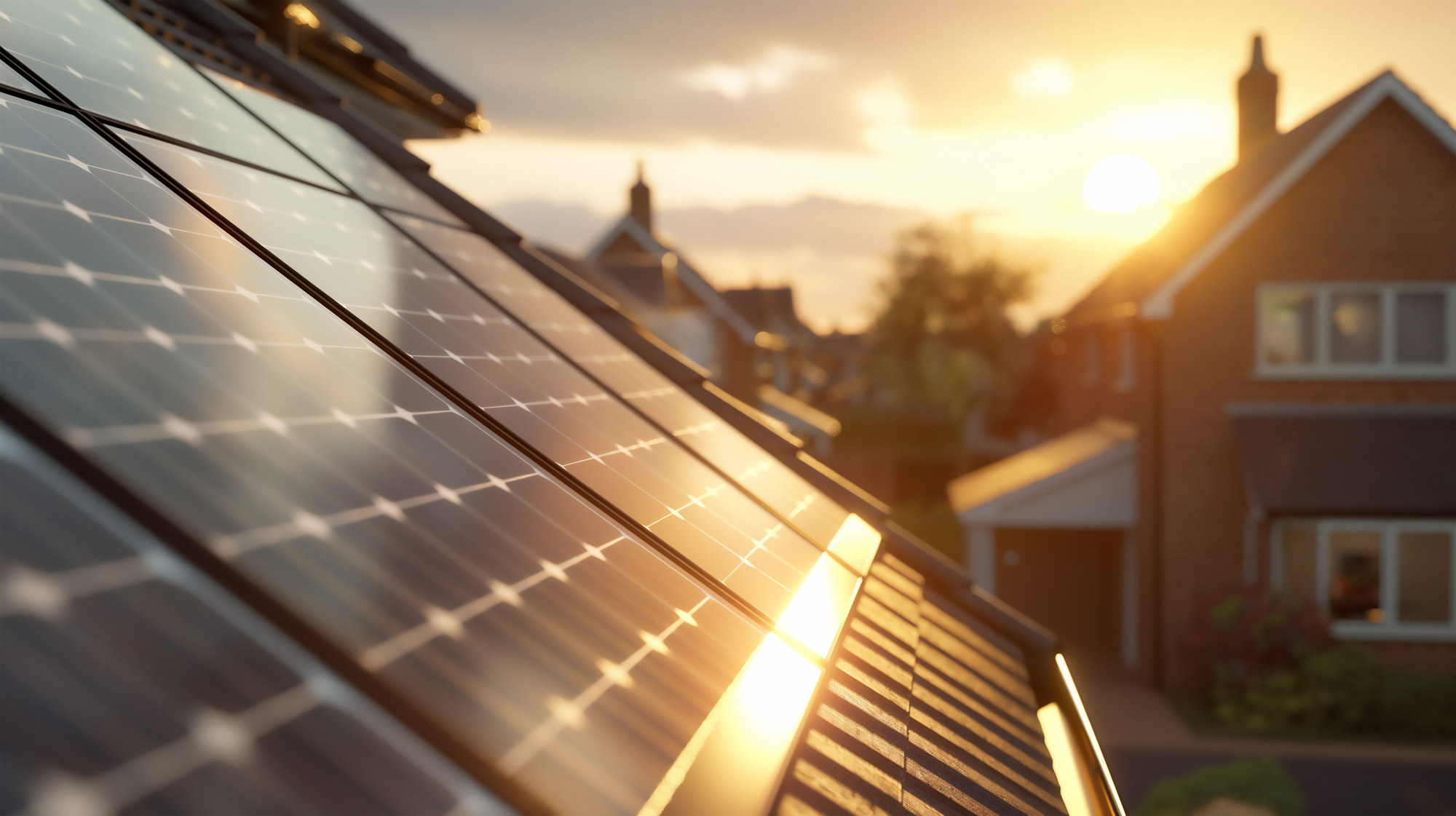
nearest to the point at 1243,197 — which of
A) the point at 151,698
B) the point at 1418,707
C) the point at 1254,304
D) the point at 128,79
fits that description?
the point at 1254,304

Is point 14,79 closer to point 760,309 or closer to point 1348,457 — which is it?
point 1348,457

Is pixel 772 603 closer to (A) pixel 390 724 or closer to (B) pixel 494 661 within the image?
(B) pixel 494 661

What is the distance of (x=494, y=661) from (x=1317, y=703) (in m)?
20.9

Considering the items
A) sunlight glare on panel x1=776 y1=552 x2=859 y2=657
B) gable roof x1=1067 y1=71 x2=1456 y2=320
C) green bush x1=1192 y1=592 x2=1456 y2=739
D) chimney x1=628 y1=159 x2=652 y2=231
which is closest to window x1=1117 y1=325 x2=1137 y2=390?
gable roof x1=1067 y1=71 x2=1456 y2=320

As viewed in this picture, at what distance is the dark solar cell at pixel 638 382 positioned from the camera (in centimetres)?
638

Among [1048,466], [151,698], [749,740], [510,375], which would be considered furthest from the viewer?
[1048,466]

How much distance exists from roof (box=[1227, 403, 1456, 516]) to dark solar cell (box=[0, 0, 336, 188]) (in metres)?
19.2

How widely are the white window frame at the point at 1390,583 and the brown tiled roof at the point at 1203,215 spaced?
6.25 metres

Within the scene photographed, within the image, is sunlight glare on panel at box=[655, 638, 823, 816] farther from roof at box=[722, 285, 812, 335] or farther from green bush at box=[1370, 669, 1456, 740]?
roof at box=[722, 285, 812, 335]

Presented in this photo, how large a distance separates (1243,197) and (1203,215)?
8.59ft

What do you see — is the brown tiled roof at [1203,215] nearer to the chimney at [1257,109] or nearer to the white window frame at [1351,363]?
the chimney at [1257,109]

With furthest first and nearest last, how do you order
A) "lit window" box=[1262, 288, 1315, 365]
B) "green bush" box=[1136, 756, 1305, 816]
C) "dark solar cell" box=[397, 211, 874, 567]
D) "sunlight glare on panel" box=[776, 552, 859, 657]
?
"lit window" box=[1262, 288, 1315, 365] < "green bush" box=[1136, 756, 1305, 816] < "dark solar cell" box=[397, 211, 874, 567] < "sunlight glare on panel" box=[776, 552, 859, 657]

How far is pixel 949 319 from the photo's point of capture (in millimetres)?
73688

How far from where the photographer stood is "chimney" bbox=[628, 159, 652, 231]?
1535 inches
